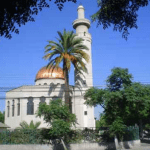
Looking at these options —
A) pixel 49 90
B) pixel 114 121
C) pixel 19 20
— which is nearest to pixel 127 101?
pixel 114 121

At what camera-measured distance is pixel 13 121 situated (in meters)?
38.0

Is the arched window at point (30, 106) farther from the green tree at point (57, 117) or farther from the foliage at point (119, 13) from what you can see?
the foliage at point (119, 13)

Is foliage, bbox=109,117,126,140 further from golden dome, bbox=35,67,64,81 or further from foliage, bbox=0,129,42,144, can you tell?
Answer: golden dome, bbox=35,67,64,81

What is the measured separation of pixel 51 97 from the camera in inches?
1474

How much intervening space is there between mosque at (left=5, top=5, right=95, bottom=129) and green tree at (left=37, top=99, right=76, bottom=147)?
14783mm

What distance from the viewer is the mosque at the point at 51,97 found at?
3528cm

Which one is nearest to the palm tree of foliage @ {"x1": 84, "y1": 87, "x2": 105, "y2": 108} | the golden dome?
foliage @ {"x1": 84, "y1": 87, "x2": 105, "y2": 108}

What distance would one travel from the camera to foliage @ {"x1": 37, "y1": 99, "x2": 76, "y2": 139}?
18812 millimetres

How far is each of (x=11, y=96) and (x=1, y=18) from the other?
34.0 metres

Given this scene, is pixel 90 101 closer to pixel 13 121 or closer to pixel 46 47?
pixel 46 47

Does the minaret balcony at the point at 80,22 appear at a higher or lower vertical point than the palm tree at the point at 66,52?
higher

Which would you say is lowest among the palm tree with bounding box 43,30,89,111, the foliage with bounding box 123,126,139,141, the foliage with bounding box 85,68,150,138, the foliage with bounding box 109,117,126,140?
the foliage with bounding box 123,126,139,141

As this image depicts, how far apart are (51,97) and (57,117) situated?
711 inches

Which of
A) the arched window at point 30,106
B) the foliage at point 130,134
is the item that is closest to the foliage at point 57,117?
the foliage at point 130,134
